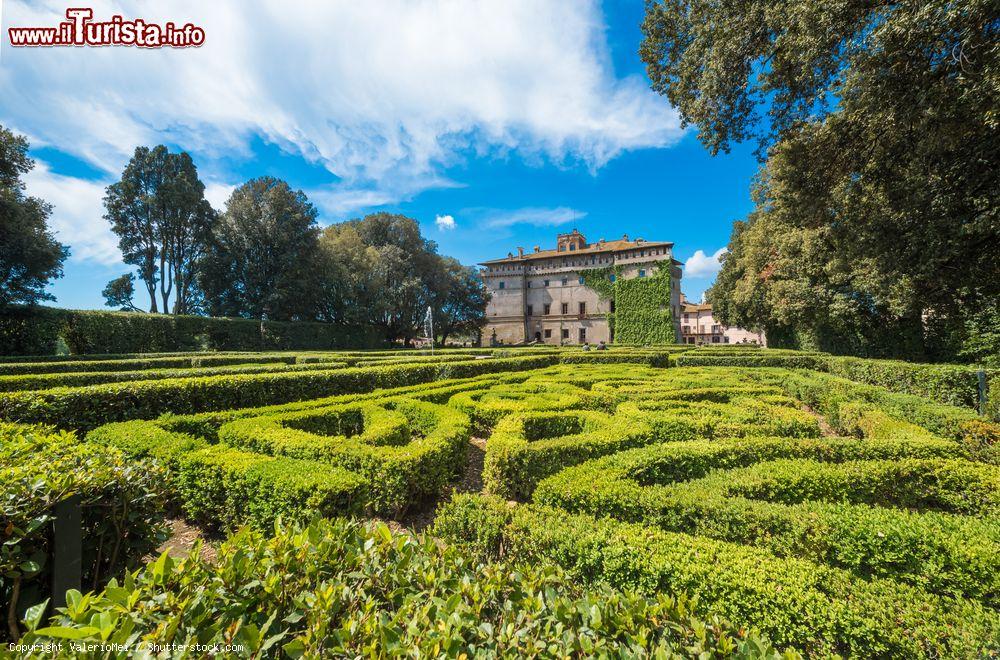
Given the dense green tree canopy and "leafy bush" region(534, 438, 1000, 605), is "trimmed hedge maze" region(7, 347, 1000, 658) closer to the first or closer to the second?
"leafy bush" region(534, 438, 1000, 605)

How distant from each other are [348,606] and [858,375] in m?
18.8

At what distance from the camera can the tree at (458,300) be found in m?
39.6

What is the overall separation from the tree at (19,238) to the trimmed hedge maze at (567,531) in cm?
1898

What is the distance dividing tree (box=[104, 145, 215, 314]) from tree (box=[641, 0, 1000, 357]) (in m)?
33.6

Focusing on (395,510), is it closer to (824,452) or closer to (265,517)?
(265,517)

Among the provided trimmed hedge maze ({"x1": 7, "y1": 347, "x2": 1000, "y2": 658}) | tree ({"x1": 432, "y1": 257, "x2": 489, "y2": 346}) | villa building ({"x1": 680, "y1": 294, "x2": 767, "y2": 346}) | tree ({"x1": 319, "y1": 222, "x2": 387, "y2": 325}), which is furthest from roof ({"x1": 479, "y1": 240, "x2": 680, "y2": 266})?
trimmed hedge maze ({"x1": 7, "y1": 347, "x2": 1000, "y2": 658})

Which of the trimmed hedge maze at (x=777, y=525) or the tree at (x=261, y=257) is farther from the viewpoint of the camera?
the tree at (x=261, y=257)

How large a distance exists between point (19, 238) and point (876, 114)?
104ft

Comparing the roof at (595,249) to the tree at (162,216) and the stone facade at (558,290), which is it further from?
the tree at (162,216)

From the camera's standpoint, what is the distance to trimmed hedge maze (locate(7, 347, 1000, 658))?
1603 millimetres

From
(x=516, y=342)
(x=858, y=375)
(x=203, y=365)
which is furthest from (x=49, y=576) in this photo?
(x=516, y=342)

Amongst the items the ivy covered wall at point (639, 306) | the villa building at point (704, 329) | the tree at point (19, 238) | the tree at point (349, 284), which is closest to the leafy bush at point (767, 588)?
the tree at point (19, 238)

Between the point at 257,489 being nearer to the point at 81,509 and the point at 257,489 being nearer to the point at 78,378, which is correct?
the point at 81,509

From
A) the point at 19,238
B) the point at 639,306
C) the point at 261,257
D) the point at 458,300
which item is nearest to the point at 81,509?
the point at 19,238
